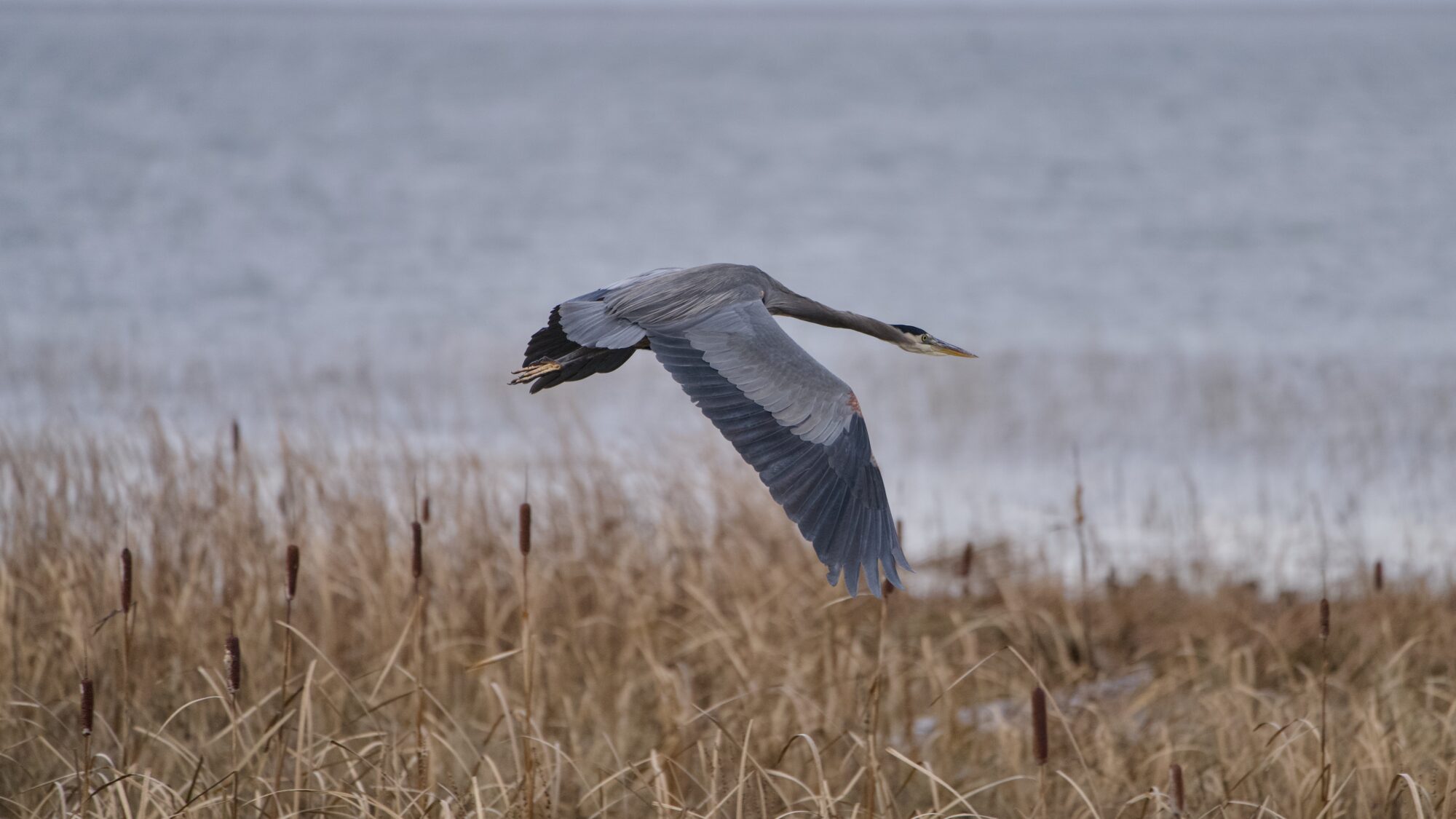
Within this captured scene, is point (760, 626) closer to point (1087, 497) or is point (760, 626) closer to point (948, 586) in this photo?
point (948, 586)

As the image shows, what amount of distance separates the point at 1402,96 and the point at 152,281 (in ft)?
89.1

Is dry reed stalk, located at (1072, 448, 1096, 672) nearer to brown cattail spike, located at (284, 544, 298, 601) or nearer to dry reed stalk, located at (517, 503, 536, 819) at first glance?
dry reed stalk, located at (517, 503, 536, 819)

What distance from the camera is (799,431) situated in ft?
9.69

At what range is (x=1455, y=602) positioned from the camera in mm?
5586

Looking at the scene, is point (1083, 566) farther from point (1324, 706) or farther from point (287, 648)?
point (287, 648)

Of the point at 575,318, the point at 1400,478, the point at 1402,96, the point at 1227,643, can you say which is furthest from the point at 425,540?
the point at 1402,96

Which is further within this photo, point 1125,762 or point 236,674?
point 1125,762

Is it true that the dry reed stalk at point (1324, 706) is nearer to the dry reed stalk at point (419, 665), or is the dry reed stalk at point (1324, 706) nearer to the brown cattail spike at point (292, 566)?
the dry reed stalk at point (419, 665)

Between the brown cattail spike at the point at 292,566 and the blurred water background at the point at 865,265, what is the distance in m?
2.99

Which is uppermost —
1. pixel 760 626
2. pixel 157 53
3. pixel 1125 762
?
pixel 157 53

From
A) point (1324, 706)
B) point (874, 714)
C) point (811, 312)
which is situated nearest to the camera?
point (1324, 706)

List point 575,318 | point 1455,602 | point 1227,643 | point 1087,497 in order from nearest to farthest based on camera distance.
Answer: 1. point 575,318
2. point 1227,643
3. point 1455,602
4. point 1087,497

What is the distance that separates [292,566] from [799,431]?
1037 millimetres

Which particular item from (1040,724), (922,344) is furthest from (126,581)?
(922,344)
